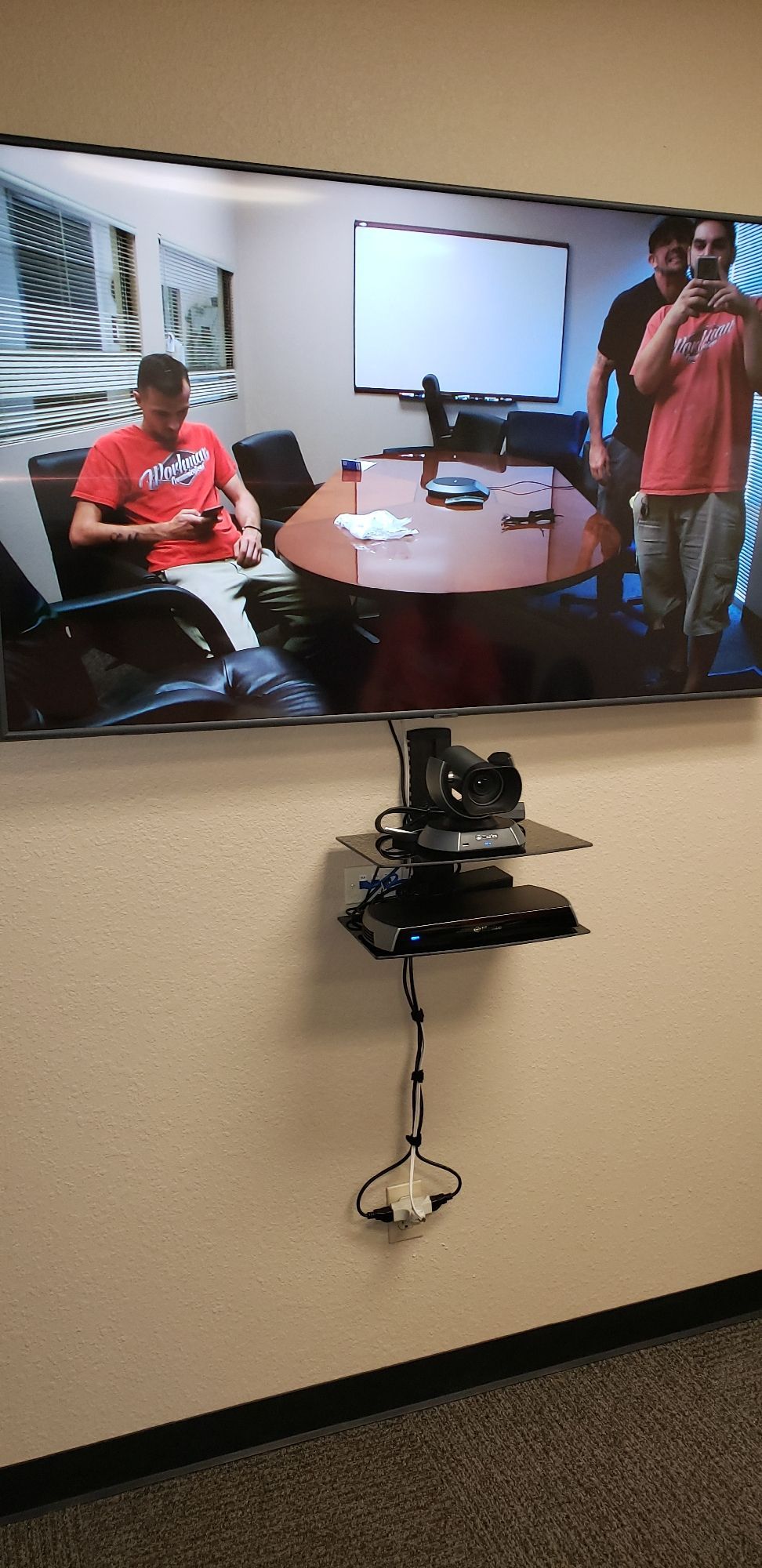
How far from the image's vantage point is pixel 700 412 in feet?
5.90

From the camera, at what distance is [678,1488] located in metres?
1.90

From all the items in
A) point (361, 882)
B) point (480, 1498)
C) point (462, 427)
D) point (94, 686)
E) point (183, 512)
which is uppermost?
point (462, 427)

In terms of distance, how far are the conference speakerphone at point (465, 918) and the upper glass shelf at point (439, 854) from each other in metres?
0.07

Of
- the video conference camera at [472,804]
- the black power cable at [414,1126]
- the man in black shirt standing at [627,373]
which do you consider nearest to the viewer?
the video conference camera at [472,804]

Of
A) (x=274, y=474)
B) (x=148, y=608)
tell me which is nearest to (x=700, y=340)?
(x=274, y=474)

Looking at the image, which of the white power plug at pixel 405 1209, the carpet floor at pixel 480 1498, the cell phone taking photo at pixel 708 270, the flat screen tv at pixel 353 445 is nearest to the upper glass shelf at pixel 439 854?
the flat screen tv at pixel 353 445

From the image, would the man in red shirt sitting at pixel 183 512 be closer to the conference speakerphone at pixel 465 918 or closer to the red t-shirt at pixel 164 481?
the red t-shirt at pixel 164 481

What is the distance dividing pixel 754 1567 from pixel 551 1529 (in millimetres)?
334

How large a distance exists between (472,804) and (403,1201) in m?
0.83

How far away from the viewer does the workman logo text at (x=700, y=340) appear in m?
1.76

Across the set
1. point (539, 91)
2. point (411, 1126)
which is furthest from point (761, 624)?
point (411, 1126)

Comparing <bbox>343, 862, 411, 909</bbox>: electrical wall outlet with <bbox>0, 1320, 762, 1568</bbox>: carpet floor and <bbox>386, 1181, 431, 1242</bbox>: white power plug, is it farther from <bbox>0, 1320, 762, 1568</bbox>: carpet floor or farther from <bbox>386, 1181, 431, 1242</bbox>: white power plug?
<bbox>0, 1320, 762, 1568</bbox>: carpet floor

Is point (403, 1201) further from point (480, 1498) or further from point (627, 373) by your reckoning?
point (627, 373)

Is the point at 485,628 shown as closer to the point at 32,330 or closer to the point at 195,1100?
the point at 32,330
